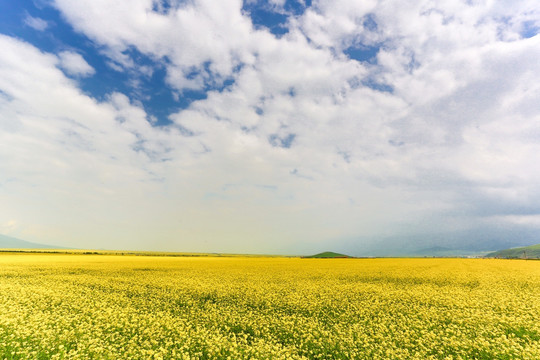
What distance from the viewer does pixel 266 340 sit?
12.3 meters

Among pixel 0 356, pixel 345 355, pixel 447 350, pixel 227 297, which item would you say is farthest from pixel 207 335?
pixel 447 350

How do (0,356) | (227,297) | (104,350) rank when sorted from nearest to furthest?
(0,356)
(104,350)
(227,297)

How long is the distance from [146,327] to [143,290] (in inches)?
441

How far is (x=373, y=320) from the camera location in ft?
48.7

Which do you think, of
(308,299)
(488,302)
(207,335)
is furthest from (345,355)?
(488,302)

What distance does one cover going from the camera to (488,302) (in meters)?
19.0

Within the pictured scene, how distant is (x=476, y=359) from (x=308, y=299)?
37.4ft

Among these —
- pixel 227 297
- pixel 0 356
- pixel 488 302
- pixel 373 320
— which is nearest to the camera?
pixel 0 356

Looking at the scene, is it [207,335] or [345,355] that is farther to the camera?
[207,335]

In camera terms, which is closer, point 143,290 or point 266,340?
point 266,340

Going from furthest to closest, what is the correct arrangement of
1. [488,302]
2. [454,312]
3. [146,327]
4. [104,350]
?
[488,302] → [454,312] → [146,327] → [104,350]

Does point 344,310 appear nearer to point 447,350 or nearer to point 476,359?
point 447,350

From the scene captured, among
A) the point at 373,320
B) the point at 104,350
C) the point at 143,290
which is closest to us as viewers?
the point at 104,350

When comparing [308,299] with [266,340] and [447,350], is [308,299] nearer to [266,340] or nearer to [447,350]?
[266,340]
